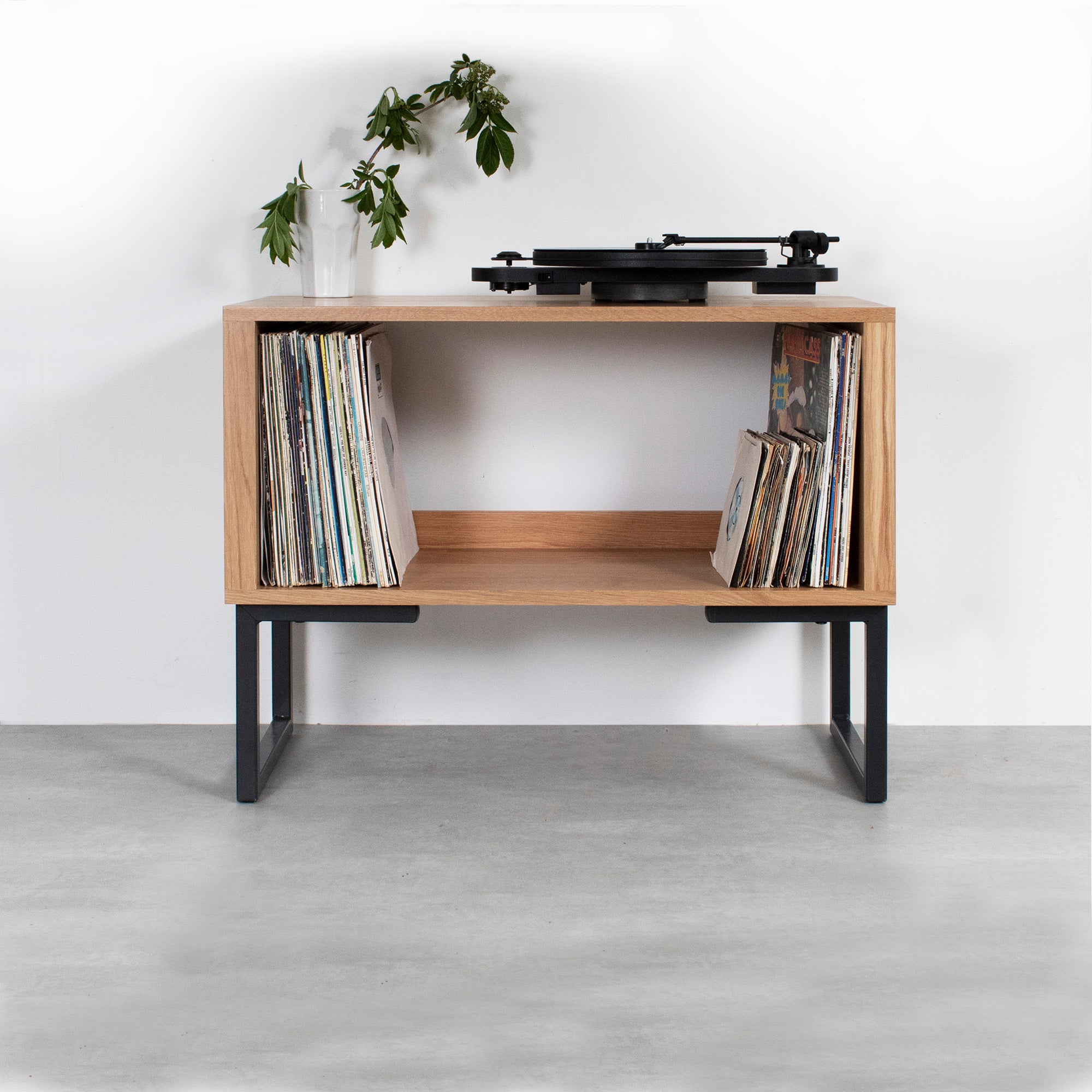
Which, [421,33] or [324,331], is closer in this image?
[324,331]

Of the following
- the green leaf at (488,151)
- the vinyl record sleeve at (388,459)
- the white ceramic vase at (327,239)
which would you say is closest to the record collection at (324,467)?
the vinyl record sleeve at (388,459)

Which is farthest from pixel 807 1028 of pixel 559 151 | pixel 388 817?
pixel 559 151

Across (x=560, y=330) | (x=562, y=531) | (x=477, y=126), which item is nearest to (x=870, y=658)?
(x=562, y=531)

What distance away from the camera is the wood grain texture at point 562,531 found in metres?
2.22

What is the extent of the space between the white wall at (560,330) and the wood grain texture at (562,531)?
0.12ft

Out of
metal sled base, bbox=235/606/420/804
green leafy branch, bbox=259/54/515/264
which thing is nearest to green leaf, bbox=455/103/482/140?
green leafy branch, bbox=259/54/515/264

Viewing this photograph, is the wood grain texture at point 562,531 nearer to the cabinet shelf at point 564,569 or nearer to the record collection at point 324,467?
the cabinet shelf at point 564,569

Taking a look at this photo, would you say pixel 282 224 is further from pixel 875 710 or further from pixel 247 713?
pixel 875 710

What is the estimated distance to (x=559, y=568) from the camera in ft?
6.66

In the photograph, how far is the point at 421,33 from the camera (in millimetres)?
2107

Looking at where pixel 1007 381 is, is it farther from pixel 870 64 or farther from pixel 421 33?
pixel 421 33

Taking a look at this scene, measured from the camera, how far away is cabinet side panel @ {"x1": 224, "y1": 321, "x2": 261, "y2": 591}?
1.80 m

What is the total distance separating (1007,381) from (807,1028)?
1317mm

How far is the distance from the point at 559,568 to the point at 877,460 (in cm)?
54
